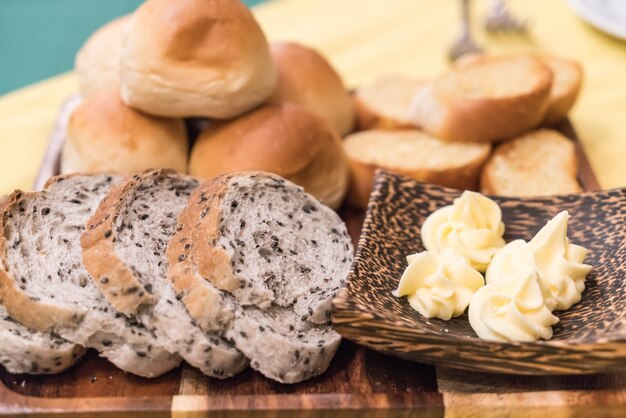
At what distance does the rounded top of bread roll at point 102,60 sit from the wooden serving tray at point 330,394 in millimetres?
1029

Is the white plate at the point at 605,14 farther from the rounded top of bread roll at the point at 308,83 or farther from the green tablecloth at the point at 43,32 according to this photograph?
the green tablecloth at the point at 43,32

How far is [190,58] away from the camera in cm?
210

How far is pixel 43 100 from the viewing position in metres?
3.10

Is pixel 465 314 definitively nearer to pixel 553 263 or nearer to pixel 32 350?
pixel 553 263

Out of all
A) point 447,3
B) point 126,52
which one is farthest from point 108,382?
point 447,3

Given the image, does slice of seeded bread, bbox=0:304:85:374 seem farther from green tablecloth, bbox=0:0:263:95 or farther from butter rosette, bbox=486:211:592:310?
green tablecloth, bbox=0:0:263:95

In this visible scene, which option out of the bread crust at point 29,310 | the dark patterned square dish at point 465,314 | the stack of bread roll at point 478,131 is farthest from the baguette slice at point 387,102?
the bread crust at point 29,310

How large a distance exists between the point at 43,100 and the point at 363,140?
138cm

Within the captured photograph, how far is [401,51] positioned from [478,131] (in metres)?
0.96

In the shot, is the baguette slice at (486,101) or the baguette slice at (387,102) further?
the baguette slice at (387,102)

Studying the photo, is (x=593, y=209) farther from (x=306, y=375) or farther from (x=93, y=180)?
(x=93, y=180)

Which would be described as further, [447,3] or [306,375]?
[447,3]

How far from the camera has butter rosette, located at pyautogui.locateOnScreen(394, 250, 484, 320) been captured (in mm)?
1715

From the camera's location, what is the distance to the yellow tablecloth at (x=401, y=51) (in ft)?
8.96
